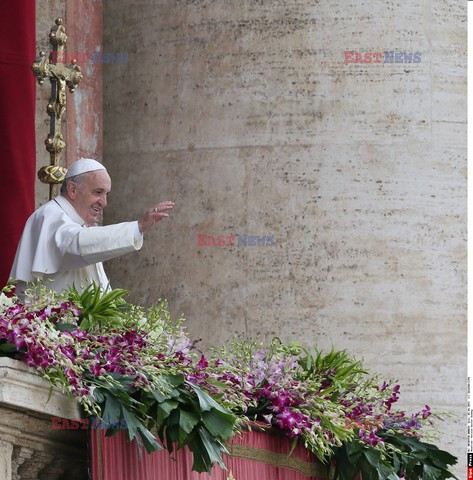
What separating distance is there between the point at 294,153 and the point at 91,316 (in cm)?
532

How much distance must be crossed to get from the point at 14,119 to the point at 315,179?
239 centimetres

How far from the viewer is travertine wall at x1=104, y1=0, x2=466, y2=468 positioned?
10.1 meters

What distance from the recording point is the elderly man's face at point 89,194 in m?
6.57

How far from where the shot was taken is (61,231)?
629cm

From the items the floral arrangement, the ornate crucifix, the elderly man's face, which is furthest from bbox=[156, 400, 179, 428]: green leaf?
the ornate crucifix

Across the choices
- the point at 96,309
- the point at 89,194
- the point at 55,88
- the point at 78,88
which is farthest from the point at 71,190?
the point at 78,88

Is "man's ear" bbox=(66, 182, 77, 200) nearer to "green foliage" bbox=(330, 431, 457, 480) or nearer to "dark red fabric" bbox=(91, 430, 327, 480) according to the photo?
"dark red fabric" bbox=(91, 430, 327, 480)

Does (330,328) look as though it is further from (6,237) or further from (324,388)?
Answer: (324,388)

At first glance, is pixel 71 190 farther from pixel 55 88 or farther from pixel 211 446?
pixel 211 446

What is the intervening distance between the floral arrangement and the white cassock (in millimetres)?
701

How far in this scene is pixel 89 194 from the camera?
6.57 metres

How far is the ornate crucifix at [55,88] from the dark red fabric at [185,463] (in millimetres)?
1961

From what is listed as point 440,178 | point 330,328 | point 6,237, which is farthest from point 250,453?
point 440,178

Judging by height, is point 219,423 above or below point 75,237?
below
